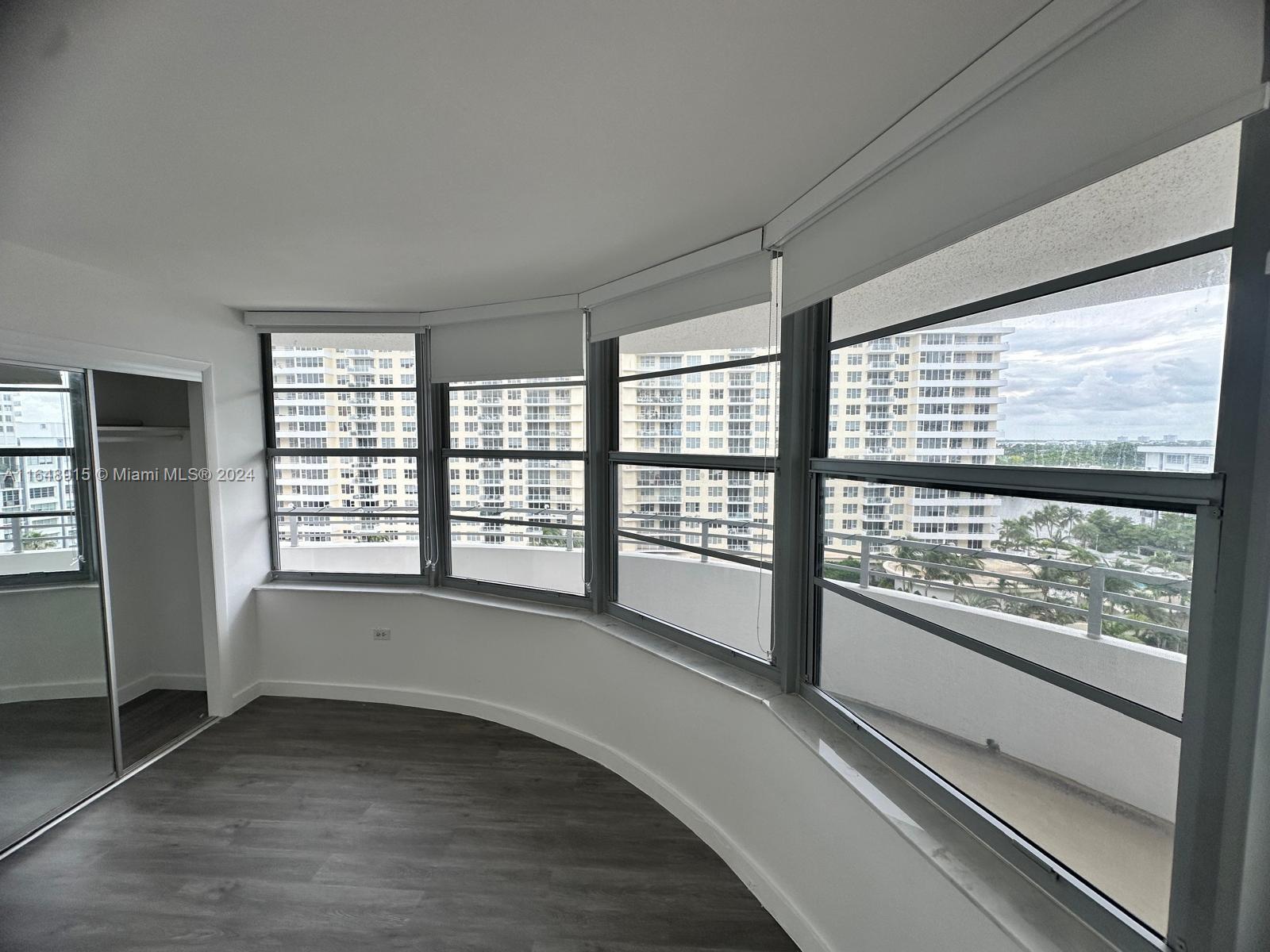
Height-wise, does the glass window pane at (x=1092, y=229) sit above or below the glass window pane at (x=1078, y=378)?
above

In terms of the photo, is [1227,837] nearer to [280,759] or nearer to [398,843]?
[398,843]

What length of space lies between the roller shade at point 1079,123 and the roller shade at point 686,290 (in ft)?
1.97

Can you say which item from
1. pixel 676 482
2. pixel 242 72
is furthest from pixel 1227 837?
pixel 242 72

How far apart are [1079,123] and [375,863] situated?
3093 mm

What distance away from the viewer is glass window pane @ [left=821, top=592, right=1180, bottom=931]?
44.1 inches

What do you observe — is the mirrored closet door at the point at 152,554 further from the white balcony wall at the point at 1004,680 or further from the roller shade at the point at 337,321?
the white balcony wall at the point at 1004,680

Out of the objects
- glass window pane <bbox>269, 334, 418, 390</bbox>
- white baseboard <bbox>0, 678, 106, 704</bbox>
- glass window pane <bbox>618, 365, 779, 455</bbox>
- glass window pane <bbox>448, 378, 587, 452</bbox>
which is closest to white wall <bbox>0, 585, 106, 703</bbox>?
white baseboard <bbox>0, 678, 106, 704</bbox>

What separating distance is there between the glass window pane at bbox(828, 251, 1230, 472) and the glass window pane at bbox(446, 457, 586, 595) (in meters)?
1.97

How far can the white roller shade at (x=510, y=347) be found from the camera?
10.4 ft

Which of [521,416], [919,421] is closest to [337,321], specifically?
[521,416]

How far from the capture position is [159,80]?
123 centimetres

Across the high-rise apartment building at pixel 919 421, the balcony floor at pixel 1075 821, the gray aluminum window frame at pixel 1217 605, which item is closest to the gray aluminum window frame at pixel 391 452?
the high-rise apartment building at pixel 919 421

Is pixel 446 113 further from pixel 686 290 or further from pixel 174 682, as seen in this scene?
pixel 174 682

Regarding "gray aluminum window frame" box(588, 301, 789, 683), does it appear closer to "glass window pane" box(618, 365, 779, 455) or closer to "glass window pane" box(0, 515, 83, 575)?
"glass window pane" box(618, 365, 779, 455)
